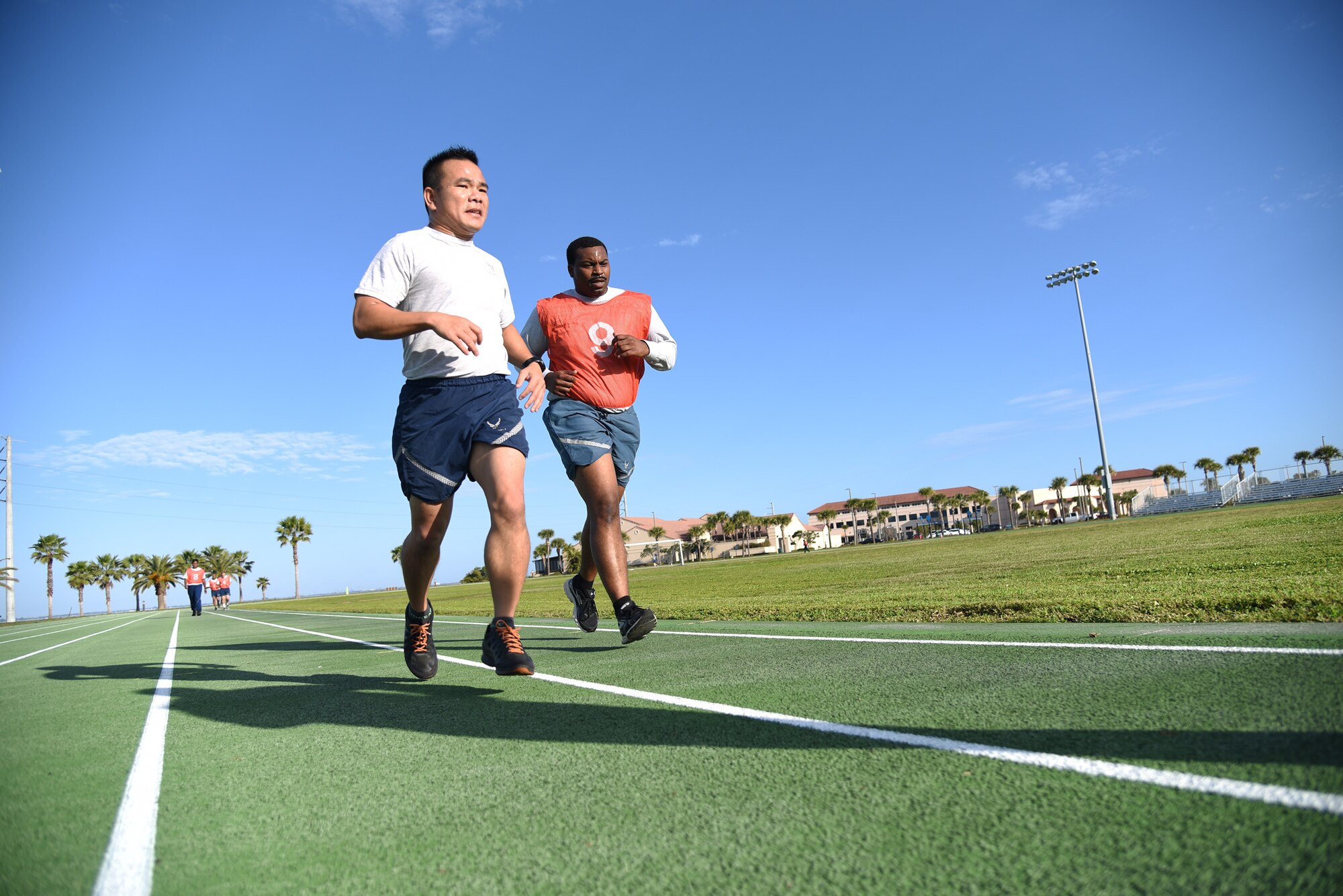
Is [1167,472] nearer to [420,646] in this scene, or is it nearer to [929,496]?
[929,496]

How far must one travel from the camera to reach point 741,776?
1.82 metres

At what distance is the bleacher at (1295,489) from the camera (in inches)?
2576

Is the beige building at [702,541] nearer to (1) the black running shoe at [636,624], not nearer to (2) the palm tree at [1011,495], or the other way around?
(2) the palm tree at [1011,495]

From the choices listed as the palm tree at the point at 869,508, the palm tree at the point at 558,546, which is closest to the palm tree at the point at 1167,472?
the palm tree at the point at 869,508

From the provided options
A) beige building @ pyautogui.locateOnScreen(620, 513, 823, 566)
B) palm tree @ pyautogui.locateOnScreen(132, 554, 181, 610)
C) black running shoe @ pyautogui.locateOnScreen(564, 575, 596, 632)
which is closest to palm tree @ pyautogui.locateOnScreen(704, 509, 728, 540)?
beige building @ pyautogui.locateOnScreen(620, 513, 823, 566)

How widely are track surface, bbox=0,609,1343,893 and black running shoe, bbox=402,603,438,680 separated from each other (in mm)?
189

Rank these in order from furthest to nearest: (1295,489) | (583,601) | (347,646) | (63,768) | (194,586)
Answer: (1295,489)
(194,586)
(347,646)
(583,601)
(63,768)

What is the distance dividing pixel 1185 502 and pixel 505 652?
288 feet

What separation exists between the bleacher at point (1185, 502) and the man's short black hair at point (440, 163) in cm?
7365

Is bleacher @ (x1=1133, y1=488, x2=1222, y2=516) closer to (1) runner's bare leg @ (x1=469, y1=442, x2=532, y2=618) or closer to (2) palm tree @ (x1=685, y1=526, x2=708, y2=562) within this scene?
(2) palm tree @ (x1=685, y1=526, x2=708, y2=562)

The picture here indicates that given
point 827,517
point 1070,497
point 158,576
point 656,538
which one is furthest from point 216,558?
point 1070,497

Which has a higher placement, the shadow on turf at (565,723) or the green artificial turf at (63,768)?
the green artificial turf at (63,768)

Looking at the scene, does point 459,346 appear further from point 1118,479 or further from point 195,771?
point 1118,479

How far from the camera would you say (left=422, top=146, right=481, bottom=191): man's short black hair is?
156 inches
